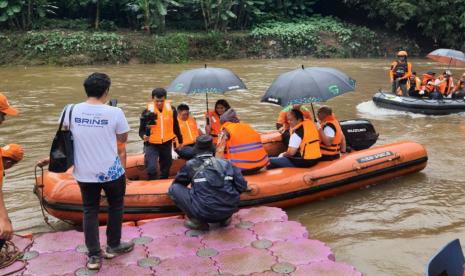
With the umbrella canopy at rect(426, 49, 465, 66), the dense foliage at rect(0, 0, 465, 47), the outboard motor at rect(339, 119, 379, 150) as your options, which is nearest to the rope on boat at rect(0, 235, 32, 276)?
the outboard motor at rect(339, 119, 379, 150)

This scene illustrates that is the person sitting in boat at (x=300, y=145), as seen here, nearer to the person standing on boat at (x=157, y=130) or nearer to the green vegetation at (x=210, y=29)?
the person standing on boat at (x=157, y=130)

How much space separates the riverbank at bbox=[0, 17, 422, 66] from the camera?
64.1ft

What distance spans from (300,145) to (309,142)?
0.38ft

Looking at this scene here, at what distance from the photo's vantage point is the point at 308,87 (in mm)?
5699

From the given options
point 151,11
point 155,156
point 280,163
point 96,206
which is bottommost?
point 280,163

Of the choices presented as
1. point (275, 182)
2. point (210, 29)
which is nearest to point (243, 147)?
point (275, 182)

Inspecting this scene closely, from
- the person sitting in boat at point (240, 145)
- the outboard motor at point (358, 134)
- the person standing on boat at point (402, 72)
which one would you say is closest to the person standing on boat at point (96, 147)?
the person sitting in boat at point (240, 145)

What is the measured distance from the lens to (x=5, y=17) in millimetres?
19641

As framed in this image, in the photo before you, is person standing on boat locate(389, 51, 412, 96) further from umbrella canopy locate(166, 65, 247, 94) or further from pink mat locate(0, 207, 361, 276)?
pink mat locate(0, 207, 361, 276)

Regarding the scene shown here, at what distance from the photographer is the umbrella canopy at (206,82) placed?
626 centimetres

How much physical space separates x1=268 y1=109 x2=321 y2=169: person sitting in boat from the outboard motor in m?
0.98

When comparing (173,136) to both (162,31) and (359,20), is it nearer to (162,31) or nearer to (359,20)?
(162,31)

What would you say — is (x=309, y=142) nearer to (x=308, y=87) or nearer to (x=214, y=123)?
(x=308, y=87)

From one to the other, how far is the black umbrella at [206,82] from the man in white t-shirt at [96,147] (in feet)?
8.34
